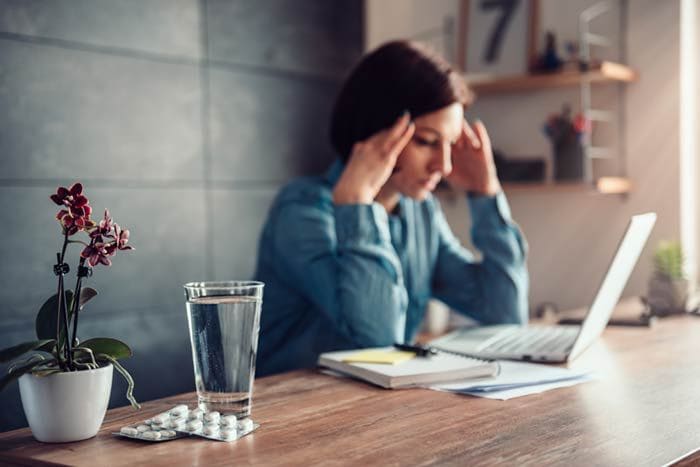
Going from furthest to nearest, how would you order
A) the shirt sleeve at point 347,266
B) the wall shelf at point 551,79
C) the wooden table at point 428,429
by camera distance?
1. the wall shelf at point 551,79
2. the shirt sleeve at point 347,266
3. the wooden table at point 428,429

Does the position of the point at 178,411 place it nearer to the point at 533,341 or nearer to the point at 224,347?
the point at 224,347

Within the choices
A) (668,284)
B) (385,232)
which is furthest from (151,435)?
(668,284)

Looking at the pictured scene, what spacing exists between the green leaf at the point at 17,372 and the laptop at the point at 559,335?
80 centimetres

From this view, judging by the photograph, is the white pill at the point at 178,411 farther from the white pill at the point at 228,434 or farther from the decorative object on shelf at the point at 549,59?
the decorative object on shelf at the point at 549,59

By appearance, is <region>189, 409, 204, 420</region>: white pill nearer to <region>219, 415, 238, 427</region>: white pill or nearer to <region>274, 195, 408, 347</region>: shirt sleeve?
<region>219, 415, 238, 427</region>: white pill

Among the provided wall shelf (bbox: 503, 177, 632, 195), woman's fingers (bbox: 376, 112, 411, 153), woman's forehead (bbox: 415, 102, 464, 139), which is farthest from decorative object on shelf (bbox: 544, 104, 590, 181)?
woman's fingers (bbox: 376, 112, 411, 153)

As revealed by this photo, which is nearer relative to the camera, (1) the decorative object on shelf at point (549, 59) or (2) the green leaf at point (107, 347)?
(2) the green leaf at point (107, 347)

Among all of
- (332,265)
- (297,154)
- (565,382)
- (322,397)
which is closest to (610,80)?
(297,154)

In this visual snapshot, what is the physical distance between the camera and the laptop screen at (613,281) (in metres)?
1.43

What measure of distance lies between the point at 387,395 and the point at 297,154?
2.14m

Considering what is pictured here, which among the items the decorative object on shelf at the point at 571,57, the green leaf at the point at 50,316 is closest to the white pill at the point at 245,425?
the green leaf at the point at 50,316

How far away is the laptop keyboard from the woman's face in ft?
1.33

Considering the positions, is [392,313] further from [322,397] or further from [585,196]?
[585,196]

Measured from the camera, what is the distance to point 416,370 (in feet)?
4.19
